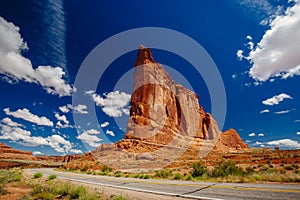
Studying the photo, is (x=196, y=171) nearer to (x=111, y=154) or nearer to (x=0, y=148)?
(x=111, y=154)

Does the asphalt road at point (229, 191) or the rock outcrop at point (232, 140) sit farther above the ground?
the rock outcrop at point (232, 140)

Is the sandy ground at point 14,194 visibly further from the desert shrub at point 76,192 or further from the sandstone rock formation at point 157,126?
the sandstone rock formation at point 157,126

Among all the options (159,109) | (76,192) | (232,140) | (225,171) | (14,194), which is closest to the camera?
(76,192)

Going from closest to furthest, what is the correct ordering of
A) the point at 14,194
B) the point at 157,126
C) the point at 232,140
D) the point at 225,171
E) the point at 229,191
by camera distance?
the point at 229,191
the point at 14,194
the point at 225,171
the point at 157,126
the point at 232,140

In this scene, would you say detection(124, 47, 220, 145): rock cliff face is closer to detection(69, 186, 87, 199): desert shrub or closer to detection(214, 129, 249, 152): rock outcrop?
detection(214, 129, 249, 152): rock outcrop

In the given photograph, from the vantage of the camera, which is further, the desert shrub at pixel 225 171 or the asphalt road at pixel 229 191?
the desert shrub at pixel 225 171

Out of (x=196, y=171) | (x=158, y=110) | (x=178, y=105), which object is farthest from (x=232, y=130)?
(x=196, y=171)

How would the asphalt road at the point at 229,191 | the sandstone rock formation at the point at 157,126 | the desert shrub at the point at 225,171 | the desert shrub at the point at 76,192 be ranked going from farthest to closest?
the sandstone rock formation at the point at 157,126 < the desert shrub at the point at 225,171 < the desert shrub at the point at 76,192 < the asphalt road at the point at 229,191

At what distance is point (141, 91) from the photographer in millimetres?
65375

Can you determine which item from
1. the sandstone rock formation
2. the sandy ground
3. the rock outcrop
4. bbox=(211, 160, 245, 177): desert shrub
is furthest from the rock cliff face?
the sandy ground

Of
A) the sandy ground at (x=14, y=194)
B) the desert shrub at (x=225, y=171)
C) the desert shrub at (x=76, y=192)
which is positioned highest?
the desert shrub at (x=225, y=171)

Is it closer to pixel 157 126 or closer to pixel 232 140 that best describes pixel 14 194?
pixel 157 126

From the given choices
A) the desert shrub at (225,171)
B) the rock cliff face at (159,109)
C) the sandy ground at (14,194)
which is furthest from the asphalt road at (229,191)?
the rock cliff face at (159,109)

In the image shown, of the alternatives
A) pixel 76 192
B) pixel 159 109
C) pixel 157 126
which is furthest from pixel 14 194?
pixel 159 109
